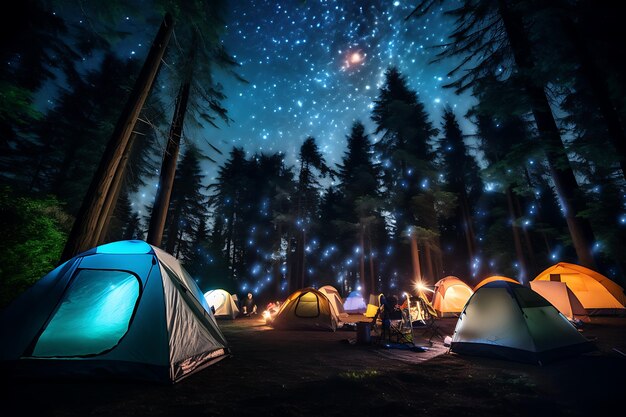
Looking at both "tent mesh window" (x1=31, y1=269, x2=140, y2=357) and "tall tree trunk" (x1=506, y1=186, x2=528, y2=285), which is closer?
"tent mesh window" (x1=31, y1=269, x2=140, y2=357)

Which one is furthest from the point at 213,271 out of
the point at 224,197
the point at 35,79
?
the point at 35,79

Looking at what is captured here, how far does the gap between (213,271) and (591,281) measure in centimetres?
Answer: 2707

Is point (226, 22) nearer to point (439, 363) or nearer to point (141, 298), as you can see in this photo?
point (141, 298)

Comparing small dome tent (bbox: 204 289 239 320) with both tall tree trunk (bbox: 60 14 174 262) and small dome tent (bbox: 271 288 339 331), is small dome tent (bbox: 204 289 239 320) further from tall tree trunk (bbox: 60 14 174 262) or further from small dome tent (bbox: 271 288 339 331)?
tall tree trunk (bbox: 60 14 174 262)

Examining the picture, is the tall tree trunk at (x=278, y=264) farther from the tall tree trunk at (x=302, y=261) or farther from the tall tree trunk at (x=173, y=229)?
the tall tree trunk at (x=173, y=229)

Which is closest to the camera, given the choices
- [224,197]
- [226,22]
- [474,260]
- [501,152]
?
[226,22]

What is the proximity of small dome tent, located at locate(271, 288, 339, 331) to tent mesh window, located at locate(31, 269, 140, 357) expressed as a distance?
724 centimetres

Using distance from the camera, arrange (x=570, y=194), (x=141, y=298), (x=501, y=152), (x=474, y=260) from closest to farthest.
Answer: (x=141, y=298) < (x=570, y=194) < (x=501, y=152) < (x=474, y=260)

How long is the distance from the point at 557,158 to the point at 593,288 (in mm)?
5945

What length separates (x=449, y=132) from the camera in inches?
1116

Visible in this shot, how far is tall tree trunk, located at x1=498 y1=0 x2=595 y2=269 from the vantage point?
10.7 meters

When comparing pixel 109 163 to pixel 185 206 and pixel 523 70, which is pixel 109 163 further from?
pixel 185 206

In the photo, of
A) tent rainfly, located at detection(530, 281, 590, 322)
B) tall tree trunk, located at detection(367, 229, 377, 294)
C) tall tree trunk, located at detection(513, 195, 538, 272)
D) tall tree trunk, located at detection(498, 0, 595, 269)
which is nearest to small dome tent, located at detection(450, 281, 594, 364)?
tent rainfly, located at detection(530, 281, 590, 322)

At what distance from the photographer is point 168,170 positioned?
1047cm
